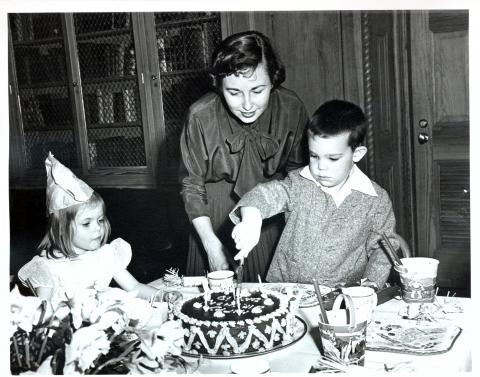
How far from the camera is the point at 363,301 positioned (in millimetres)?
887

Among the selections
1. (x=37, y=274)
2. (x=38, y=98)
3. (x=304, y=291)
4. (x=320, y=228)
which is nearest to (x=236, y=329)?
(x=304, y=291)

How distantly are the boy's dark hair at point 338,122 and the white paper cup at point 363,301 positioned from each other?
50 centimetres

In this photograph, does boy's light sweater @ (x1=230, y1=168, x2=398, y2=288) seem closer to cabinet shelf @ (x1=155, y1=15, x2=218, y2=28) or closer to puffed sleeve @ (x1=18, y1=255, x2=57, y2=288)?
puffed sleeve @ (x1=18, y1=255, x2=57, y2=288)

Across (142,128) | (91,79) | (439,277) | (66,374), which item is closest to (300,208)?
(439,277)

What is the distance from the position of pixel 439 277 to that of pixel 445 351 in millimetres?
912

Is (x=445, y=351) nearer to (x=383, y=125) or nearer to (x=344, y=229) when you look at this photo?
(x=344, y=229)

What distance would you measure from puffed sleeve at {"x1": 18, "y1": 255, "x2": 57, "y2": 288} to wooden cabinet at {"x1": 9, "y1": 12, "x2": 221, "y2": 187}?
40cm

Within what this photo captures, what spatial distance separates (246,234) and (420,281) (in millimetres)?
391

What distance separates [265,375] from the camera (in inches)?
29.4

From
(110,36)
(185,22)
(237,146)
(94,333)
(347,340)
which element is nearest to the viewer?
(94,333)

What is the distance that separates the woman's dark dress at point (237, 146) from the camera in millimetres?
1497

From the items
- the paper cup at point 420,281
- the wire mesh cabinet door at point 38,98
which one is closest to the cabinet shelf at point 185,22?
the wire mesh cabinet door at point 38,98

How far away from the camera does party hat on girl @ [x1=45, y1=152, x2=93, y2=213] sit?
1250mm

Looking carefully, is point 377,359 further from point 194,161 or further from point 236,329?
point 194,161
